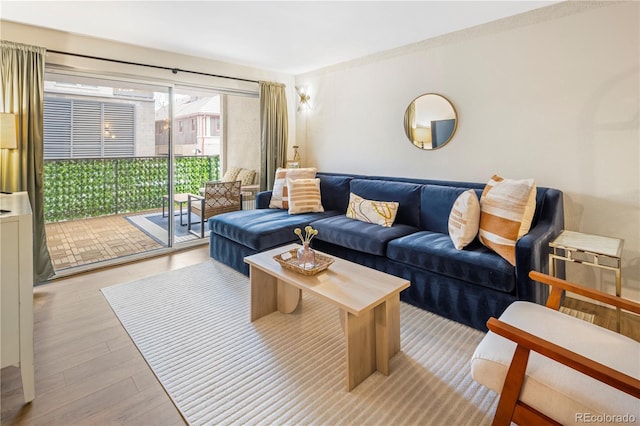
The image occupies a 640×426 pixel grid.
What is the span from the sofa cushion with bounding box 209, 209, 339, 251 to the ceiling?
185cm

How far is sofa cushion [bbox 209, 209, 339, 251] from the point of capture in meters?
3.22

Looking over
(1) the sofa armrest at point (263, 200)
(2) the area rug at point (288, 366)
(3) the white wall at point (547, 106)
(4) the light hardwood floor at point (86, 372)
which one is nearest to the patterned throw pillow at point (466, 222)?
(2) the area rug at point (288, 366)

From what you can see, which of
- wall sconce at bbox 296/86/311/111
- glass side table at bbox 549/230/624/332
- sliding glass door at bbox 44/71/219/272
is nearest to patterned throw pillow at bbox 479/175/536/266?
glass side table at bbox 549/230/624/332

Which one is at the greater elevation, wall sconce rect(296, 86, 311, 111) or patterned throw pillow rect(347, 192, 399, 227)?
wall sconce rect(296, 86, 311, 111)

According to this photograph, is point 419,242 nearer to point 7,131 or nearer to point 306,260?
point 306,260

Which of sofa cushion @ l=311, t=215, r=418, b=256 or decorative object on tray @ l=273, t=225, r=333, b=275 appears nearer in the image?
decorative object on tray @ l=273, t=225, r=333, b=275

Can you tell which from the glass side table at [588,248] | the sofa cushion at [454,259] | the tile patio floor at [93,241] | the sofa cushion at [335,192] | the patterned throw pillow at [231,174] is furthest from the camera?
the patterned throw pillow at [231,174]

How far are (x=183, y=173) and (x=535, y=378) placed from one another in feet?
19.3

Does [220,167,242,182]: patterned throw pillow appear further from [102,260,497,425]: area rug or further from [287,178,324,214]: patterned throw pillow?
[102,260,497,425]: area rug

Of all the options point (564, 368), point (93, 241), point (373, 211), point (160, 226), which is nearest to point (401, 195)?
point (373, 211)

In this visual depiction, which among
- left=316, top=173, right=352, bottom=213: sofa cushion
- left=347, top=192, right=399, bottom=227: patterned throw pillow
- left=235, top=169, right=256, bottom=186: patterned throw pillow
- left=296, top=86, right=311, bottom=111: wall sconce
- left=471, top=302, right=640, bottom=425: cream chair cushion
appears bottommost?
left=471, top=302, right=640, bottom=425: cream chair cushion

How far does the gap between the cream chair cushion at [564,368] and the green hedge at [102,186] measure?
459 centimetres

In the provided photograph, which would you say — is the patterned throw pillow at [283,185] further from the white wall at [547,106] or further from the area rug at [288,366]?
the area rug at [288,366]

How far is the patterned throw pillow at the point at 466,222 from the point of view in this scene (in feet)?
8.38
